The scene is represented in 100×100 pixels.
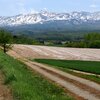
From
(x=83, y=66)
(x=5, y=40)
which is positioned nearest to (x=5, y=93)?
(x=83, y=66)

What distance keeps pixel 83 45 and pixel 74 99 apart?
133 meters

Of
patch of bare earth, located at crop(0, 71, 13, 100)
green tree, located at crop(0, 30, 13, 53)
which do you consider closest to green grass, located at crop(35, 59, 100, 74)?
green tree, located at crop(0, 30, 13, 53)

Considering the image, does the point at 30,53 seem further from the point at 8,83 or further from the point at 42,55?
the point at 8,83

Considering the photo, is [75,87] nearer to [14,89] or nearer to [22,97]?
[14,89]

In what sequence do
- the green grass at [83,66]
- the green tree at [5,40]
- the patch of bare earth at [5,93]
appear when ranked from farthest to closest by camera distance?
1. the green tree at [5,40]
2. the green grass at [83,66]
3. the patch of bare earth at [5,93]

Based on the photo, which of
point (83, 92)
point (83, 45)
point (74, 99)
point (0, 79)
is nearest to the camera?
point (74, 99)

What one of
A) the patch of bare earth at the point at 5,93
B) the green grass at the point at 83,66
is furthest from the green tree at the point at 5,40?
the patch of bare earth at the point at 5,93

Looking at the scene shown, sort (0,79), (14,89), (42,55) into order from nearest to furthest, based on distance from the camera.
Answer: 1. (14,89)
2. (0,79)
3. (42,55)

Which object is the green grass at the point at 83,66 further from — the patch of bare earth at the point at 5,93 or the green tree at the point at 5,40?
the patch of bare earth at the point at 5,93

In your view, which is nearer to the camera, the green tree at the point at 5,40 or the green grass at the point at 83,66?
the green grass at the point at 83,66

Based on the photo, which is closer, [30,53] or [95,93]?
[95,93]

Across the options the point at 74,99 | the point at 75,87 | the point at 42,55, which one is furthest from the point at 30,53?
the point at 74,99

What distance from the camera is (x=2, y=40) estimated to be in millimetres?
94188

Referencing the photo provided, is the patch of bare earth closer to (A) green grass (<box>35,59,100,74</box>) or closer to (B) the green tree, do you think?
(A) green grass (<box>35,59,100,74</box>)
